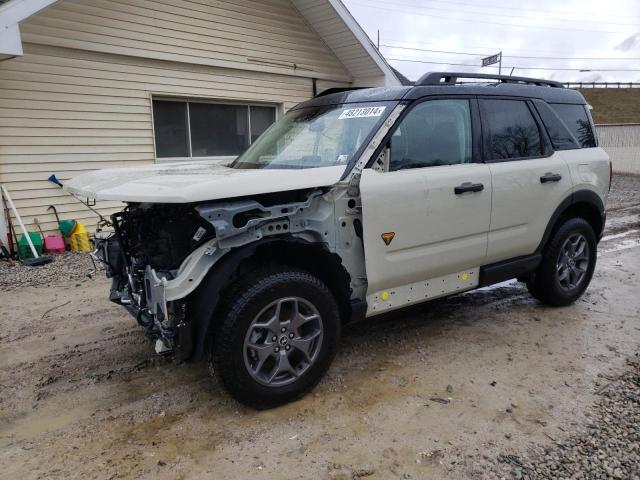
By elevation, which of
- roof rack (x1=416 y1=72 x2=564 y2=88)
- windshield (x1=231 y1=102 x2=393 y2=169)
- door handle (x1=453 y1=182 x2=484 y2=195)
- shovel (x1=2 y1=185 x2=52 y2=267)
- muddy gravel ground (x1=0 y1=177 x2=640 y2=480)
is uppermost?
roof rack (x1=416 y1=72 x2=564 y2=88)

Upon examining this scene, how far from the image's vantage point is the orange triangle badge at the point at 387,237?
340cm

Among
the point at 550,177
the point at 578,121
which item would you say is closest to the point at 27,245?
the point at 550,177

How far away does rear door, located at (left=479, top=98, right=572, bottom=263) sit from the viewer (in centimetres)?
404

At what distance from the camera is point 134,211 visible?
11.2ft

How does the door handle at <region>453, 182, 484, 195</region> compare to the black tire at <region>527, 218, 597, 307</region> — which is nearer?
the door handle at <region>453, 182, 484, 195</region>

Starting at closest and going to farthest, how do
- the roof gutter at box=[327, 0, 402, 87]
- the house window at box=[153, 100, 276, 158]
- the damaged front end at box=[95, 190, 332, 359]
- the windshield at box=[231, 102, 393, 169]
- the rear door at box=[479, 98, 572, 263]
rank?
the damaged front end at box=[95, 190, 332, 359], the windshield at box=[231, 102, 393, 169], the rear door at box=[479, 98, 572, 263], the house window at box=[153, 100, 276, 158], the roof gutter at box=[327, 0, 402, 87]

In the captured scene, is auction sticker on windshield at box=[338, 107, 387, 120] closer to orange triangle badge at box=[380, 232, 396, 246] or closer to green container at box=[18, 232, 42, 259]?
orange triangle badge at box=[380, 232, 396, 246]

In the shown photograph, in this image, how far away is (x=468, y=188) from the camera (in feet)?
12.3

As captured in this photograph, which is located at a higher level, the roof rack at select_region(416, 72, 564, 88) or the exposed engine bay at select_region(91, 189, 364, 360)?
the roof rack at select_region(416, 72, 564, 88)

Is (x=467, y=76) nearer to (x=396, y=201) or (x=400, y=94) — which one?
(x=400, y=94)

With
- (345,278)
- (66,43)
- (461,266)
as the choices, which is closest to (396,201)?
(345,278)

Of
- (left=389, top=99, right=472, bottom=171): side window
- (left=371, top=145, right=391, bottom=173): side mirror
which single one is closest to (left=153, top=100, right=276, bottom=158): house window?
(left=389, top=99, right=472, bottom=171): side window

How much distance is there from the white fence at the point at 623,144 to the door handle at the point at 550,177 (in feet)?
55.5

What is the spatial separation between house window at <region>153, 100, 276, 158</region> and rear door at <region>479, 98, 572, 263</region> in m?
6.53
